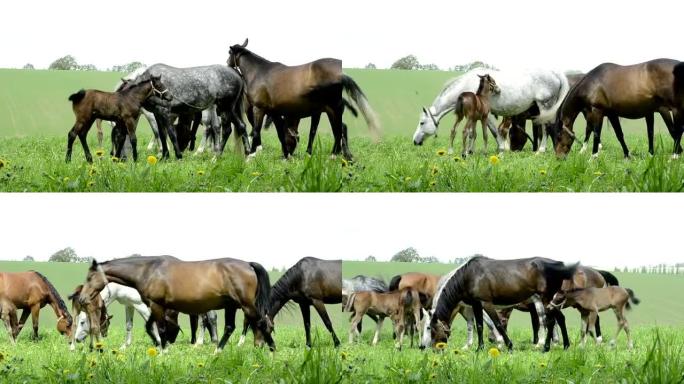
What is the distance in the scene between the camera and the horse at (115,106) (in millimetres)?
13953

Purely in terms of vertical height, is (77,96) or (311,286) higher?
(77,96)

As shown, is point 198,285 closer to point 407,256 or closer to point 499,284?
point 407,256

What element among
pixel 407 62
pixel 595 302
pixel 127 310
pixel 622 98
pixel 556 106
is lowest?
pixel 127 310

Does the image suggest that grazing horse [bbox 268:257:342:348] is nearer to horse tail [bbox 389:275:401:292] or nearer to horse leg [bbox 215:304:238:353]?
horse leg [bbox 215:304:238:353]

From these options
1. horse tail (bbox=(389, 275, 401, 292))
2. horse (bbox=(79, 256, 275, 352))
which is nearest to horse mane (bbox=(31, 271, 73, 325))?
horse (bbox=(79, 256, 275, 352))

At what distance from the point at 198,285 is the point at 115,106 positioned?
2.62 metres

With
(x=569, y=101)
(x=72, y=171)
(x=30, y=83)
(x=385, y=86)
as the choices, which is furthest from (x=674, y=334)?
(x=30, y=83)

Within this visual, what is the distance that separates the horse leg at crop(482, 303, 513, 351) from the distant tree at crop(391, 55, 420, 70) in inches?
106

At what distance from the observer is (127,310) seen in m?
14.2

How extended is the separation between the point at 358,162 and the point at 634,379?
3.53 meters

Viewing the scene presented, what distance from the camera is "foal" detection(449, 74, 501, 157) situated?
14.0m

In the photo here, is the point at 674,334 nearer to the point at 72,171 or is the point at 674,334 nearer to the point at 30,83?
the point at 72,171

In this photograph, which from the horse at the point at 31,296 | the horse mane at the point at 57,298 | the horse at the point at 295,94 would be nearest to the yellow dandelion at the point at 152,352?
the horse mane at the point at 57,298

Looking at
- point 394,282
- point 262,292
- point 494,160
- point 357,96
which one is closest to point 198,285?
point 262,292
